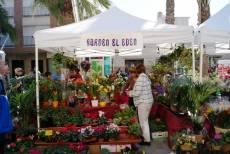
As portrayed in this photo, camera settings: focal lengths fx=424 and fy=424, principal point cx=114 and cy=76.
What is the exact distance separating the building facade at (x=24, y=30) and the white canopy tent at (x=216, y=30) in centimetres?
3194

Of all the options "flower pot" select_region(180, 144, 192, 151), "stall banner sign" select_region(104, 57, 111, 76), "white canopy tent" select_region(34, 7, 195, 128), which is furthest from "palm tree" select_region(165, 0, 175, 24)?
"flower pot" select_region(180, 144, 192, 151)

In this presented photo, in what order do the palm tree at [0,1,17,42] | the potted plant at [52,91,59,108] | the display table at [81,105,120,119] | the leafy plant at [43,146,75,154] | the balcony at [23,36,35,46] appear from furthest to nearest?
the balcony at [23,36,35,46], the palm tree at [0,1,17,42], the display table at [81,105,120,119], the potted plant at [52,91,59,108], the leafy plant at [43,146,75,154]

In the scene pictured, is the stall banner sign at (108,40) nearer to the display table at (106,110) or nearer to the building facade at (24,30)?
the display table at (106,110)

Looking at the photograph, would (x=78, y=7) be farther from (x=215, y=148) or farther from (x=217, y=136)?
(x=215, y=148)

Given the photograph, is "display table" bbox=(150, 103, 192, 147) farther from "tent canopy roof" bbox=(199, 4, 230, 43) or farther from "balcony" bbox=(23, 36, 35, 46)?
"balcony" bbox=(23, 36, 35, 46)

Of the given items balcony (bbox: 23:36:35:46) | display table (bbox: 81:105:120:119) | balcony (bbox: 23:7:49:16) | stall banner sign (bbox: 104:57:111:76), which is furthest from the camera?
balcony (bbox: 23:7:49:16)

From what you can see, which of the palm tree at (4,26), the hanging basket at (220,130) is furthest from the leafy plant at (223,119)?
the palm tree at (4,26)

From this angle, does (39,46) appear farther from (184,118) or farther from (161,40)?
(184,118)

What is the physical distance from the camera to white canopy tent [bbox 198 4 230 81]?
27.3 ft

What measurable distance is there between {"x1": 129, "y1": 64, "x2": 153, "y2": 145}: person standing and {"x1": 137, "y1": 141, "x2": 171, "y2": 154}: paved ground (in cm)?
15

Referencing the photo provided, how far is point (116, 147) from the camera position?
25.5 feet

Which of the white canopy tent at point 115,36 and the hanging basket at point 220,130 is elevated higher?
the white canopy tent at point 115,36

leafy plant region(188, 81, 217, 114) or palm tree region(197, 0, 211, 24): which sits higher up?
palm tree region(197, 0, 211, 24)

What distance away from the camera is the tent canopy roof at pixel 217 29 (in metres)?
8.32
